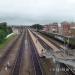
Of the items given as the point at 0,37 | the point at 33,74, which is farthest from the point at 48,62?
the point at 0,37

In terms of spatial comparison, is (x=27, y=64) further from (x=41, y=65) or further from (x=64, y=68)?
(x=64, y=68)

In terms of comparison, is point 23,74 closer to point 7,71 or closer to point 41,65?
point 7,71

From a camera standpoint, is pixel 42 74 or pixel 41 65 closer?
pixel 42 74

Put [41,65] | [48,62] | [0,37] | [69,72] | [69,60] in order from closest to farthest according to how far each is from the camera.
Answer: [69,60], [69,72], [41,65], [48,62], [0,37]

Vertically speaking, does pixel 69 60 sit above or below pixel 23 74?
above

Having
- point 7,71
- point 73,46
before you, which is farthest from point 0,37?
point 7,71

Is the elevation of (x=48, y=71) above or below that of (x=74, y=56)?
below

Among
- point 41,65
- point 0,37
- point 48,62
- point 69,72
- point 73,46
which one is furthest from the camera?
point 0,37

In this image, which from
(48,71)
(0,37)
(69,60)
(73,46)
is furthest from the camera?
(0,37)

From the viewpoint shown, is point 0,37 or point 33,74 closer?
point 33,74
